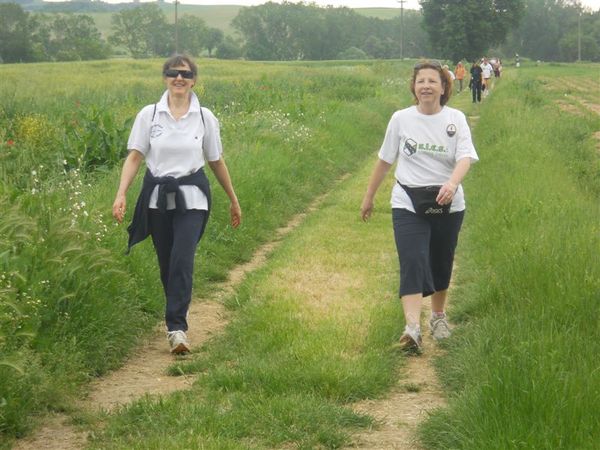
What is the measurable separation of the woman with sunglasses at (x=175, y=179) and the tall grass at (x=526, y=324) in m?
1.89

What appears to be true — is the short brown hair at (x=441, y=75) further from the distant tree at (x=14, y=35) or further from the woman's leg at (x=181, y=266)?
the distant tree at (x=14, y=35)

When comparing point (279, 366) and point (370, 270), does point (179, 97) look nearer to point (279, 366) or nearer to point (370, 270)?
point (279, 366)

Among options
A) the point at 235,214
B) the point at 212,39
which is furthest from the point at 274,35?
the point at 235,214

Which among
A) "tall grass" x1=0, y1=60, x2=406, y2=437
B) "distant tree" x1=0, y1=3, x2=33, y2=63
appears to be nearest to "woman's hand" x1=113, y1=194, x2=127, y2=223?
"tall grass" x1=0, y1=60, x2=406, y2=437

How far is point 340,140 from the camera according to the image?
19641mm

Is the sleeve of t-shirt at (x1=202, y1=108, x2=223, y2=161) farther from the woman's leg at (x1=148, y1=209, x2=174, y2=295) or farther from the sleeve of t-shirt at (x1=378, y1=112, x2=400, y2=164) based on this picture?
the sleeve of t-shirt at (x1=378, y1=112, x2=400, y2=164)

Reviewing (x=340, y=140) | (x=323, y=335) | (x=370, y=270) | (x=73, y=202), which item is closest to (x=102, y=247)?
(x=73, y=202)

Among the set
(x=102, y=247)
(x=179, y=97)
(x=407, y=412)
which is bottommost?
(x=407, y=412)

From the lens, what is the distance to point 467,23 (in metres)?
82.8

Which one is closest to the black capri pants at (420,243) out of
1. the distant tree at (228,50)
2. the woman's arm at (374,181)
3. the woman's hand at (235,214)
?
the woman's arm at (374,181)

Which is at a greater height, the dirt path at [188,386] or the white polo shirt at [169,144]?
the white polo shirt at [169,144]

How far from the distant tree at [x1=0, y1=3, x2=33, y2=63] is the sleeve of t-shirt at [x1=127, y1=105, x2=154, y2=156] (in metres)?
92.5

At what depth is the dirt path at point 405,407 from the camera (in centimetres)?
521

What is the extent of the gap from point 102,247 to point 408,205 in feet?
7.91
